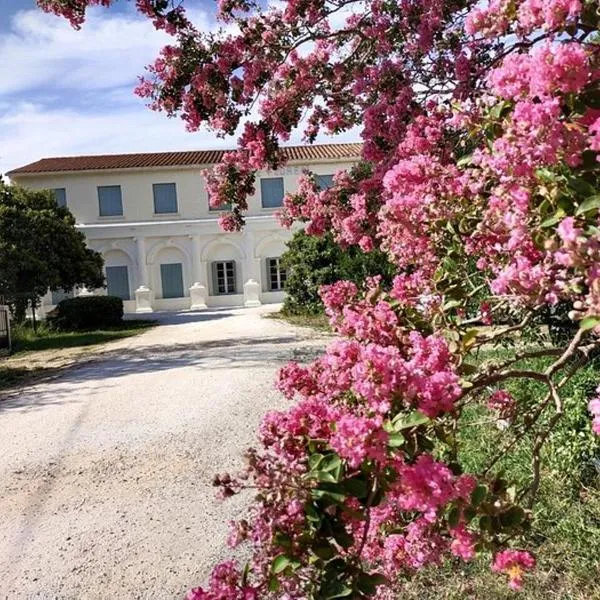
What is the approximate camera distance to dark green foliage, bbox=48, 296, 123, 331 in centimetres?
2014

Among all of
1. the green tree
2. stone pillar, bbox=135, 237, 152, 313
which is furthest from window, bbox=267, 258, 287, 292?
the green tree

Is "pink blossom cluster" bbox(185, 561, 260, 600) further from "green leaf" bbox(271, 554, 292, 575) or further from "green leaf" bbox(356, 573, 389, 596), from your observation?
"green leaf" bbox(356, 573, 389, 596)

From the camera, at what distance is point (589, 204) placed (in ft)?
4.46

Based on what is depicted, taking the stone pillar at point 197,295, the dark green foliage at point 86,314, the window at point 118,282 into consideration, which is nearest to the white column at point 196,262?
the stone pillar at point 197,295

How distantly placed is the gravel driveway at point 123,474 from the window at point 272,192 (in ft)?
58.5

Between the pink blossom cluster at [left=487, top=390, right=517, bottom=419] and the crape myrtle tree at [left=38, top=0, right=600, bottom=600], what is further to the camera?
the pink blossom cluster at [left=487, top=390, right=517, bottom=419]

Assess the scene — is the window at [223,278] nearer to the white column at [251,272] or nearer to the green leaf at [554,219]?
the white column at [251,272]

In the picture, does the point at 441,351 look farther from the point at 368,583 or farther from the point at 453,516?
the point at 368,583

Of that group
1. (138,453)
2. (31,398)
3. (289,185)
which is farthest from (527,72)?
(289,185)

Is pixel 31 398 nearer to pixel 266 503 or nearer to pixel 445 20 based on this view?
pixel 445 20

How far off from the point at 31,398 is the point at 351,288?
6545 millimetres

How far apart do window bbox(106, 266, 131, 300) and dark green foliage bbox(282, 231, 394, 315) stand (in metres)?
9.36

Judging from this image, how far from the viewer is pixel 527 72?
4.94ft

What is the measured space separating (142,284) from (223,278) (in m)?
Answer: 3.34
